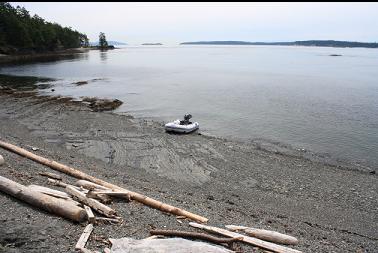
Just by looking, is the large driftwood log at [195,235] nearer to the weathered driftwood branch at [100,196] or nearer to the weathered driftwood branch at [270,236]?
the weathered driftwood branch at [270,236]

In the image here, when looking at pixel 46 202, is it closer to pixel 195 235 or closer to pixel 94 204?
pixel 94 204

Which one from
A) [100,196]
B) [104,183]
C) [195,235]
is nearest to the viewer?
[195,235]

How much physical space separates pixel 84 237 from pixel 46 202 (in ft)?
7.81

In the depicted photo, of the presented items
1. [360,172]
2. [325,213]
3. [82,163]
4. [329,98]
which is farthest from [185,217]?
[329,98]

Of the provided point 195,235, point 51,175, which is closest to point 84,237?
point 195,235

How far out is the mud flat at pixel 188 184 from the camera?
1098 cm

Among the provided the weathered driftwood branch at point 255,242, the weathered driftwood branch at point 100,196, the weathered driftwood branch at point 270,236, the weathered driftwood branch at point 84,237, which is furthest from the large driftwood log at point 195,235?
the weathered driftwood branch at point 100,196

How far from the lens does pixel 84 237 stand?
10.0 meters

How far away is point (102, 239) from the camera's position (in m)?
10.2

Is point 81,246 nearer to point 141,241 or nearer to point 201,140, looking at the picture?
point 141,241

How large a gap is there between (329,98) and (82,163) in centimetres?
4733

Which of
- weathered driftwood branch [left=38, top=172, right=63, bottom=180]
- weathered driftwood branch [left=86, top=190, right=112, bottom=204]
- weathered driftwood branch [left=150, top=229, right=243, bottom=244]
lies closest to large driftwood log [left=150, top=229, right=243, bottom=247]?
weathered driftwood branch [left=150, top=229, right=243, bottom=244]

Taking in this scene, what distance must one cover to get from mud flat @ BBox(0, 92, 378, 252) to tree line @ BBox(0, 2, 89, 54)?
98.9 metres

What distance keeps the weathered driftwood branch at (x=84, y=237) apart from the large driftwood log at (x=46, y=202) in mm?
556
